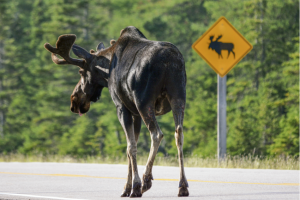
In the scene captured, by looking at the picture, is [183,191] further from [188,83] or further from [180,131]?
[188,83]

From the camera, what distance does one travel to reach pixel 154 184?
8594 mm

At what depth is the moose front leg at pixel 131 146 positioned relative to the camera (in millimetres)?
6375

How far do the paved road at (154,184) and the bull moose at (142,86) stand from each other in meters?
0.72

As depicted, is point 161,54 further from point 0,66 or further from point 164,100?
point 0,66

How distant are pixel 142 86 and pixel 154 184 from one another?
2.60 meters

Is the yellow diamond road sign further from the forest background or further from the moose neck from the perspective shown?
the forest background

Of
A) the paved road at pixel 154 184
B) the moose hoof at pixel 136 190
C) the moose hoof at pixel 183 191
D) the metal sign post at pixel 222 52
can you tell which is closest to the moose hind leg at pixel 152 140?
the moose hoof at pixel 136 190

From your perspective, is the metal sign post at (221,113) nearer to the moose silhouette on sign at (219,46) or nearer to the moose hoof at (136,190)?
the moose silhouette on sign at (219,46)

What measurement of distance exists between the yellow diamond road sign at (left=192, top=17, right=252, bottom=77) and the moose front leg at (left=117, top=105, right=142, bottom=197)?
7301 mm

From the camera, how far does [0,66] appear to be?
45.1m

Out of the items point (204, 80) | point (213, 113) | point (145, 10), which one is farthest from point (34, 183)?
point (145, 10)

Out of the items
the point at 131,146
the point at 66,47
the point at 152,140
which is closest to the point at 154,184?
the point at 131,146

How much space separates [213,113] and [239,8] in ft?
26.9

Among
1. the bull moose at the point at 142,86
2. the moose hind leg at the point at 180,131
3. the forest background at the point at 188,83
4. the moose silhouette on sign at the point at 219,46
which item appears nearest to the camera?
the moose hind leg at the point at 180,131
